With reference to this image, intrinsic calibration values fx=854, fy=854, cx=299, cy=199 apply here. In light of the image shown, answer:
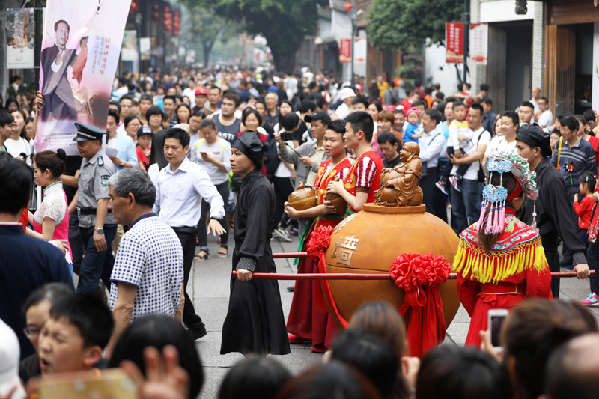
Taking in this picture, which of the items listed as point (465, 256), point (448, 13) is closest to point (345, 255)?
point (465, 256)

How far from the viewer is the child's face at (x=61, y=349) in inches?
127

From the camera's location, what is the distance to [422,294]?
5.67 m

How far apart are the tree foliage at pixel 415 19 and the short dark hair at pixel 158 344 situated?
900 inches

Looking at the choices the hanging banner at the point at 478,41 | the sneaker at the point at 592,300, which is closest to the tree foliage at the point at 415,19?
the hanging banner at the point at 478,41

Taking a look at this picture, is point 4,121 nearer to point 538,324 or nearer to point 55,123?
point 55,123

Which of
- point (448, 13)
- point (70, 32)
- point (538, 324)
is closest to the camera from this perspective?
point (538, 324)

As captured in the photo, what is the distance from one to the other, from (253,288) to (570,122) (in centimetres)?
543

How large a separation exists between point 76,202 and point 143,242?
3.41 meters

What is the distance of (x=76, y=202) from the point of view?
804cm

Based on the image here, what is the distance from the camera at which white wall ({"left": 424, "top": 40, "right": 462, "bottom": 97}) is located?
30.6 meters

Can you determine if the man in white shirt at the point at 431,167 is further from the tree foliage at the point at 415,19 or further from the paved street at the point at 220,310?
the tree foliage at the point at 415,19

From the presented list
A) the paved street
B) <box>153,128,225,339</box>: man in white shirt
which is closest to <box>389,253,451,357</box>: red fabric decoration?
the paved street

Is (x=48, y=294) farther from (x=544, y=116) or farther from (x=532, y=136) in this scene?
(x=544, y=116)

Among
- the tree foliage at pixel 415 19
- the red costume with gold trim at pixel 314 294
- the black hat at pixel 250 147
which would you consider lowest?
the red costume with gold trim at pixel 314 294
